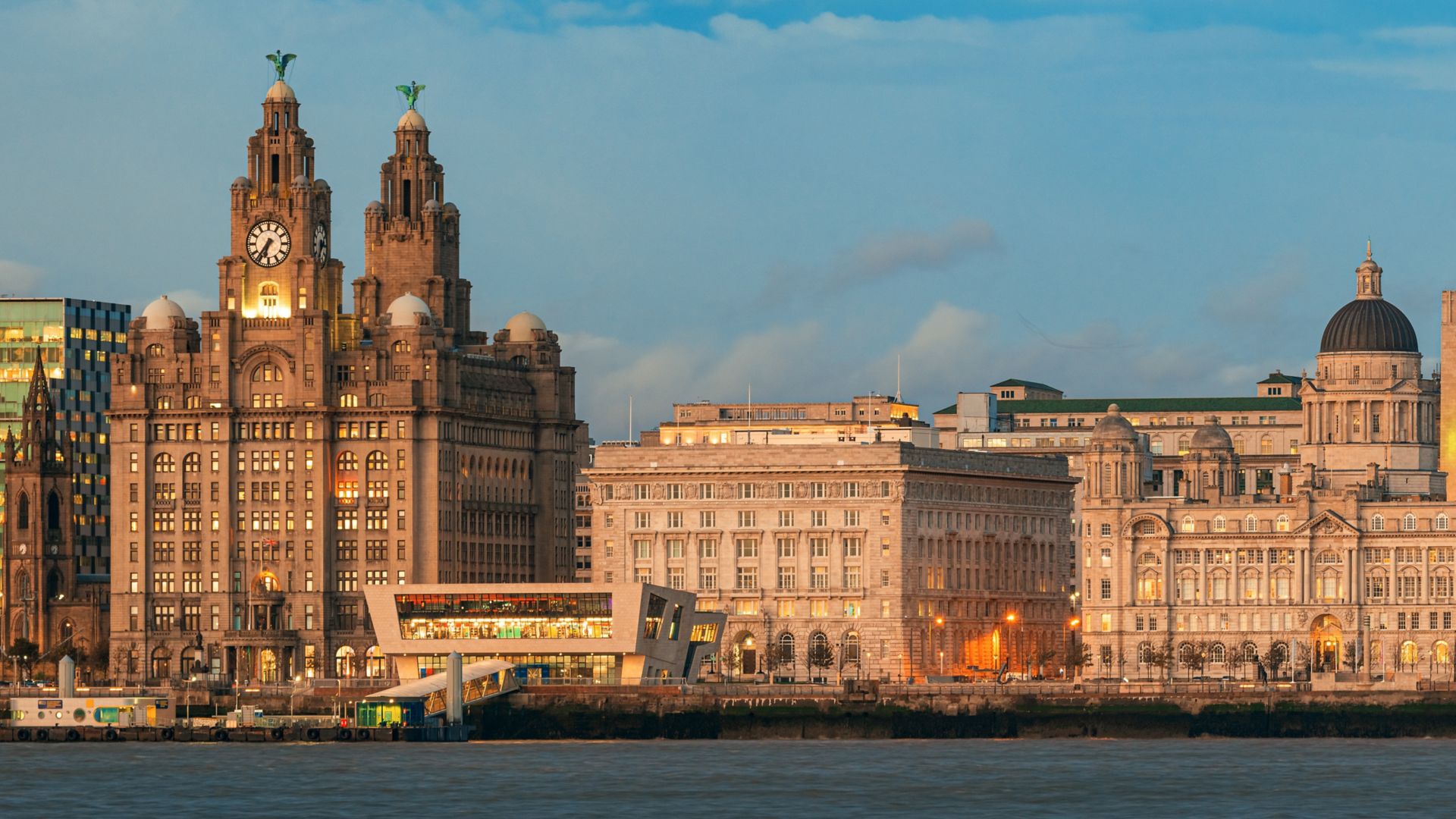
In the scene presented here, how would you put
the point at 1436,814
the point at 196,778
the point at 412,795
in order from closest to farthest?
1. the point at 1436,814
2. the point at 412,795
3. the point at 196,778

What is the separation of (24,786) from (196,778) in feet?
28.2

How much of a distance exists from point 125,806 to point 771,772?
1318 inches

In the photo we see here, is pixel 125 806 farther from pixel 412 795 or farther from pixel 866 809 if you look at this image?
pixel 866 809

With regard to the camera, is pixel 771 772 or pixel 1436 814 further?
pixel 771 772

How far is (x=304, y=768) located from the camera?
643 feet

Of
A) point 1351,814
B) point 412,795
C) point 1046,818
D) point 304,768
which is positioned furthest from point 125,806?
point 1351,814

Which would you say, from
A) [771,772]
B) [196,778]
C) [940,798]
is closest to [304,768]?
[196,778]

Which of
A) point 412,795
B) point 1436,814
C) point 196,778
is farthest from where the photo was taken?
point 196,778

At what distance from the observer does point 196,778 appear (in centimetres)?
18938

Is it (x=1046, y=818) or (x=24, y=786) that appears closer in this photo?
(x=1046, y=818)

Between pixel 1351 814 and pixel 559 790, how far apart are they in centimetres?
3501

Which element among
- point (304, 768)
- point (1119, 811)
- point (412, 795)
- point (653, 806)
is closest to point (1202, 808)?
point (1119, 811)

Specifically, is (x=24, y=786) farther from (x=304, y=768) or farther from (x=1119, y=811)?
(x=1119, y=811)

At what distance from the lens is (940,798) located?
176 m
